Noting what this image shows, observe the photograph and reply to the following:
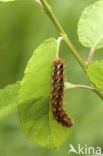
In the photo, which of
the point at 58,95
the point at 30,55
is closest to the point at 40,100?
the point at 58,95

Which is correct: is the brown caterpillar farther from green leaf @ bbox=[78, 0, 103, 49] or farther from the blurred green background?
the blurred green background

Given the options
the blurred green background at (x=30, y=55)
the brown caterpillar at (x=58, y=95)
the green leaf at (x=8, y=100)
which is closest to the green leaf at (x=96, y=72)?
the brown caterpillar at (x=58, y=95)

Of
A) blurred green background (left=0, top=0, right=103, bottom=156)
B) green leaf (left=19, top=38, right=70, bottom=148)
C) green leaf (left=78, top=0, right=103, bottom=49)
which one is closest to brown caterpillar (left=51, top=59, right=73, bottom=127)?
green leaf (left=19, top=38, right=70, bottom=148)

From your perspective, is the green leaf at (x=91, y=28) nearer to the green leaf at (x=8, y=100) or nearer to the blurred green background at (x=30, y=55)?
the green leaf at (x=8, y=100)

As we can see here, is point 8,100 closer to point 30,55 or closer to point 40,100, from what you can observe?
point 40,100

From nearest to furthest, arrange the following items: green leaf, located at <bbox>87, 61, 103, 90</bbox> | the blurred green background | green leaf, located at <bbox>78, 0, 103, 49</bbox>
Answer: green leaf, located at <bbox>87, 61, 103, 90</bbox> → green leaf, located at <bbox>78, 0, 103, 49</bbox> → the blurred green background
